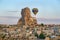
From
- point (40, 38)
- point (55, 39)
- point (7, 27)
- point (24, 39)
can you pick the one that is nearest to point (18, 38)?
point (24, 39)

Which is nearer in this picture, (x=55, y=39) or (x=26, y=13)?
(x=55, y=39)

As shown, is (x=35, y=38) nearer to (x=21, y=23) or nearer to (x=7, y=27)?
(x=7, y=27)

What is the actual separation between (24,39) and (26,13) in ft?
34.2

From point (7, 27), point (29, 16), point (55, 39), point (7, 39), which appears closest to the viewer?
point (55, 39)

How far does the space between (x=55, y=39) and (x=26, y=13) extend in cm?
1180

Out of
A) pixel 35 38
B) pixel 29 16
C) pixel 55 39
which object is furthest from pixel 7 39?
pixel 29 16

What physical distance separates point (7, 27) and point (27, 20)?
20.9ft

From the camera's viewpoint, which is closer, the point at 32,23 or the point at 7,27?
the point at 7,27

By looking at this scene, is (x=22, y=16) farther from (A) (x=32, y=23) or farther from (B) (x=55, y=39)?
(B) (x=55, y=39)

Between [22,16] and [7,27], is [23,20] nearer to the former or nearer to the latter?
[22,16]

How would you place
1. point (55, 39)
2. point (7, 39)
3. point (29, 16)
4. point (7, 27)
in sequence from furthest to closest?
point (29, 16) < point (7, 27) < point (7, 39) < point (55, 39)

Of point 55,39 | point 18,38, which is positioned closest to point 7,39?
point 18,38

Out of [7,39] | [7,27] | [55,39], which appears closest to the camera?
[55,39]

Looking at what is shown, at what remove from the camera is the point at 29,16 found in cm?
2070
